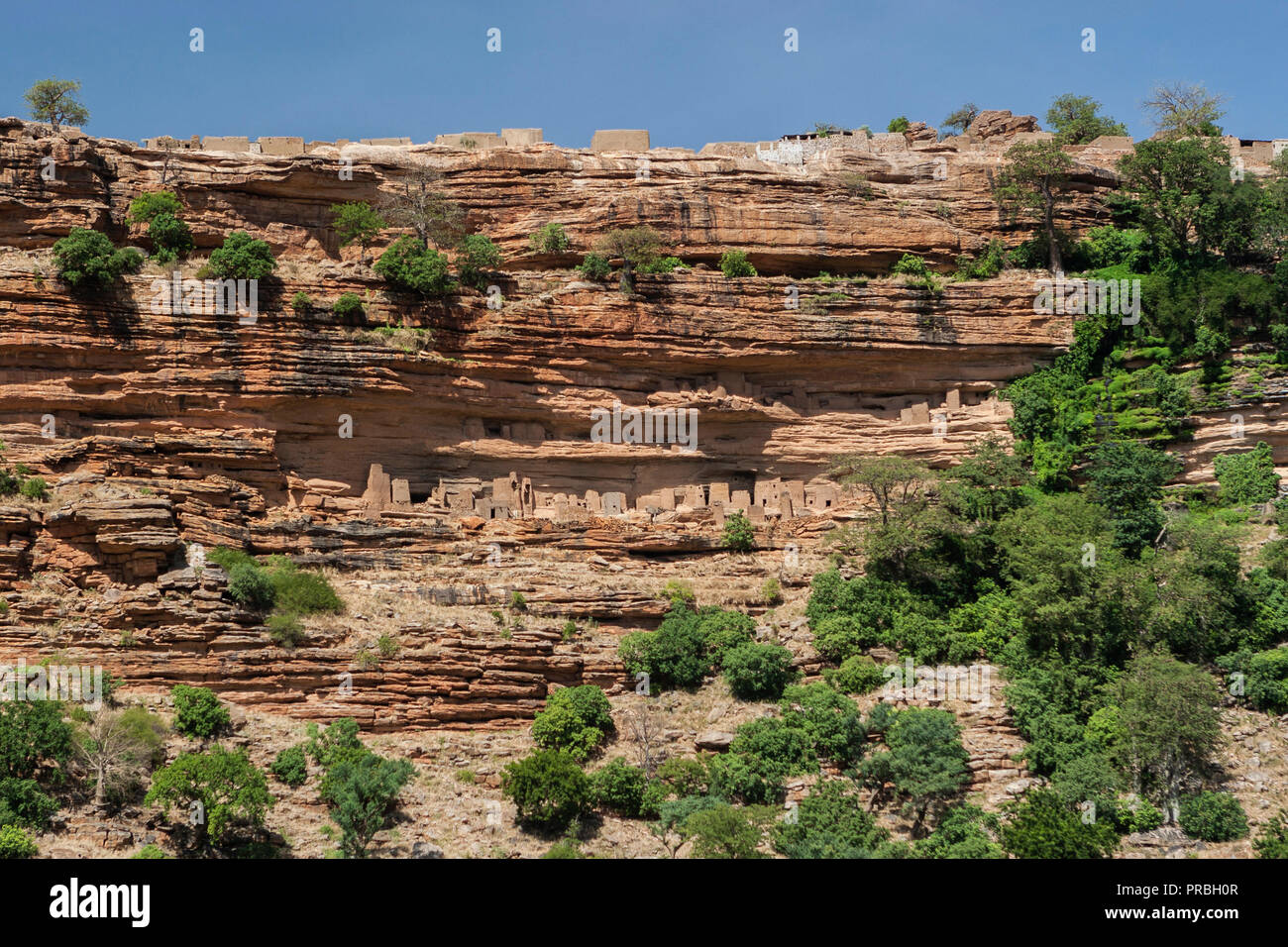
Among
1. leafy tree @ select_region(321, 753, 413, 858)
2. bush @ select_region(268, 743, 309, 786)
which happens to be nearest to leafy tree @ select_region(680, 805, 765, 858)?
leafy tree @ select_region(321, 753, 413, 858)

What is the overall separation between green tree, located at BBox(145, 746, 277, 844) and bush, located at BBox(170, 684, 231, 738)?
227 cm

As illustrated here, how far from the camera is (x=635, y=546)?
150ft

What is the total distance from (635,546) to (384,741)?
11.1 metres

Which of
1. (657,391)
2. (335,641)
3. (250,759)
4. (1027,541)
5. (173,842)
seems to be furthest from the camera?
(657,391)

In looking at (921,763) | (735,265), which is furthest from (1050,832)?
(735,265)

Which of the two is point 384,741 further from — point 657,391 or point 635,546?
point 657,391

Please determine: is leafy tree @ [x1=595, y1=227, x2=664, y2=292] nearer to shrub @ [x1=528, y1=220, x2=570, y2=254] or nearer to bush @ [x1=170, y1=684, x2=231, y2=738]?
shrub @ [x1=528, y1=220, x2=570, y2=254]

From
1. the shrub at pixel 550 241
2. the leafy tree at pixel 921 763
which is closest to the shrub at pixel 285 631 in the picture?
the leafy tree at pixel 921 763

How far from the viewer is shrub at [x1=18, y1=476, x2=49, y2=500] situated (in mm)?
41938

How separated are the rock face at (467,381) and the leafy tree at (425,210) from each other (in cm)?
62

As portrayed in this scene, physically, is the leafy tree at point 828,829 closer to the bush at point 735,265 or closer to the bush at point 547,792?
the bush at point 547,792

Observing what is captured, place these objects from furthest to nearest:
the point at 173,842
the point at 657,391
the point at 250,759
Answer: the point at 657,391 < the point at 250,759 < the point at 173,842
